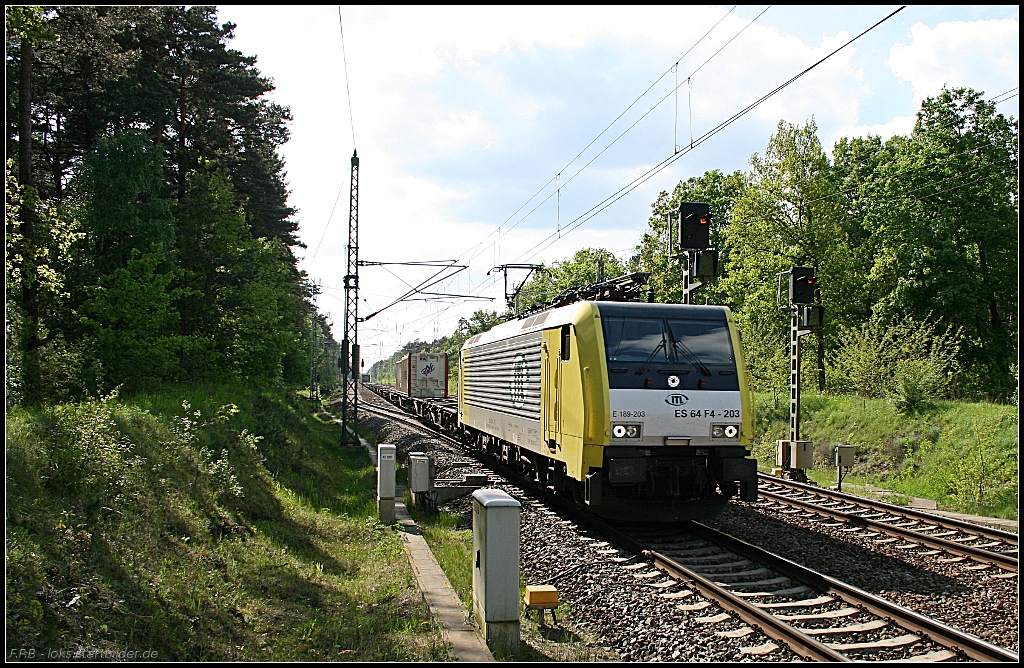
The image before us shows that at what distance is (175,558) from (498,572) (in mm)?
Answer: 3496

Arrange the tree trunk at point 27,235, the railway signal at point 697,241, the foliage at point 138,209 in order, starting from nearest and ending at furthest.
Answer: the tree trunk at point 27,235 → the foliage at point 138,209 → the railway signal at point 697,241

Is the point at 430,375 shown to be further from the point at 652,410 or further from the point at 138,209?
the point at 652,410

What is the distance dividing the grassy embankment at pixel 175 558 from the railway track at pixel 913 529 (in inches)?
259

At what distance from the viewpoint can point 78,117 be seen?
68.0 feet

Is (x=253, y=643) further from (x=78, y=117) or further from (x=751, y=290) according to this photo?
(x=751, y=290)

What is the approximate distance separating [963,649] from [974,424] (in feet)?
43.4

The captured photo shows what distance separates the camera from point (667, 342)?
10.5 metres

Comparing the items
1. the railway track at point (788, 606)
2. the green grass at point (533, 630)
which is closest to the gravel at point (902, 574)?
the railway track at point (788, 606)

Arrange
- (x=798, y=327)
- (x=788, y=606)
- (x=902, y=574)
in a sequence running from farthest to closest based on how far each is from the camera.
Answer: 1. (x=798, y=327)
2. (x=902, y=574)
3. (x=788, y=606)

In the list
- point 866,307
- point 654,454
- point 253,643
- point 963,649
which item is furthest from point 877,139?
point 253,643

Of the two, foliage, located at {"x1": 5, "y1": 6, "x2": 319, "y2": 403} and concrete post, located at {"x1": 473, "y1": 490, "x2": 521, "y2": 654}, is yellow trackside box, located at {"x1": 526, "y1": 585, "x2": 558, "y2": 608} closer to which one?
concrete post, located at {"x1": 473, "y1": 490, "x2": 521, "y2": 654}

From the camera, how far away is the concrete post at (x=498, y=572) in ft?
20.2

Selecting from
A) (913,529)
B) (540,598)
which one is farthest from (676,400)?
(913,529)

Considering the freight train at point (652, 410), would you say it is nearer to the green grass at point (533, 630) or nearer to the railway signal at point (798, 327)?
the green grass at point (533, 630)
